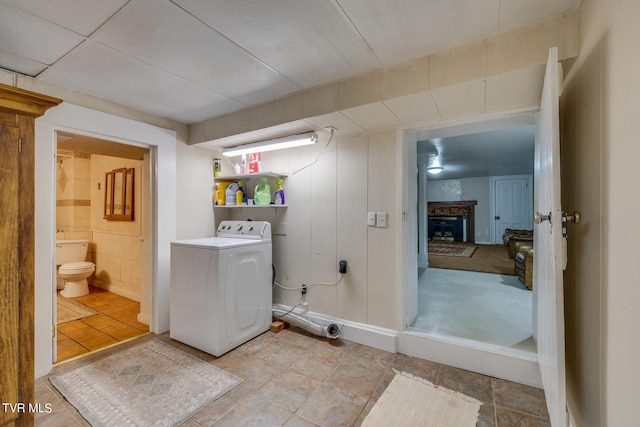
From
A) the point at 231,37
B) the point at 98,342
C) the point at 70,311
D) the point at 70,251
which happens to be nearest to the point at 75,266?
the point at 70,251

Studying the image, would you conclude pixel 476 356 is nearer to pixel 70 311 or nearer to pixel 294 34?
pixel 294 34

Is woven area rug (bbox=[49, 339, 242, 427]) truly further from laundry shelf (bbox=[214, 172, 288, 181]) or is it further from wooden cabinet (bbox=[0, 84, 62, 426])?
laundry shelf (bbox=[214, 172, 288, 181])

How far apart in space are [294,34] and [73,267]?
3.99 m

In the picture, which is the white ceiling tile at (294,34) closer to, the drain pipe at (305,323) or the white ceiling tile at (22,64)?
the white ceiling tile at (22,64)

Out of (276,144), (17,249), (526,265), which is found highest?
(276,144)

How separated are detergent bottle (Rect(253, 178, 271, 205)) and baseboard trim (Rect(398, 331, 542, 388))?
171 cm

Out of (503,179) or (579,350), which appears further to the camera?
(503,179)

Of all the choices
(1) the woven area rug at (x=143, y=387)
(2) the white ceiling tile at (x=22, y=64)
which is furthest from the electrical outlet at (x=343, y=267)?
(2) the white ceiling tile at (x=22, y=64)

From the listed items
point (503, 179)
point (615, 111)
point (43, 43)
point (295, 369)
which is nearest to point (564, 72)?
point (615, 111)

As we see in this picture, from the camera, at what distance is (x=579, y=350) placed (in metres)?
1.21

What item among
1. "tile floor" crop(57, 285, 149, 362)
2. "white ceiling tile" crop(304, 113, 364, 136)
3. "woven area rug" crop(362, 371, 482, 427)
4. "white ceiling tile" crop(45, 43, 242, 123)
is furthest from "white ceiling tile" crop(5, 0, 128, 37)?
"woven area rug" crop(362, 371, 482, 427)

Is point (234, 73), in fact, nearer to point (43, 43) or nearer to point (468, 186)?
point (43, 43)

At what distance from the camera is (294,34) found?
4.53 feet

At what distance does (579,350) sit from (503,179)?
8.22 metres
